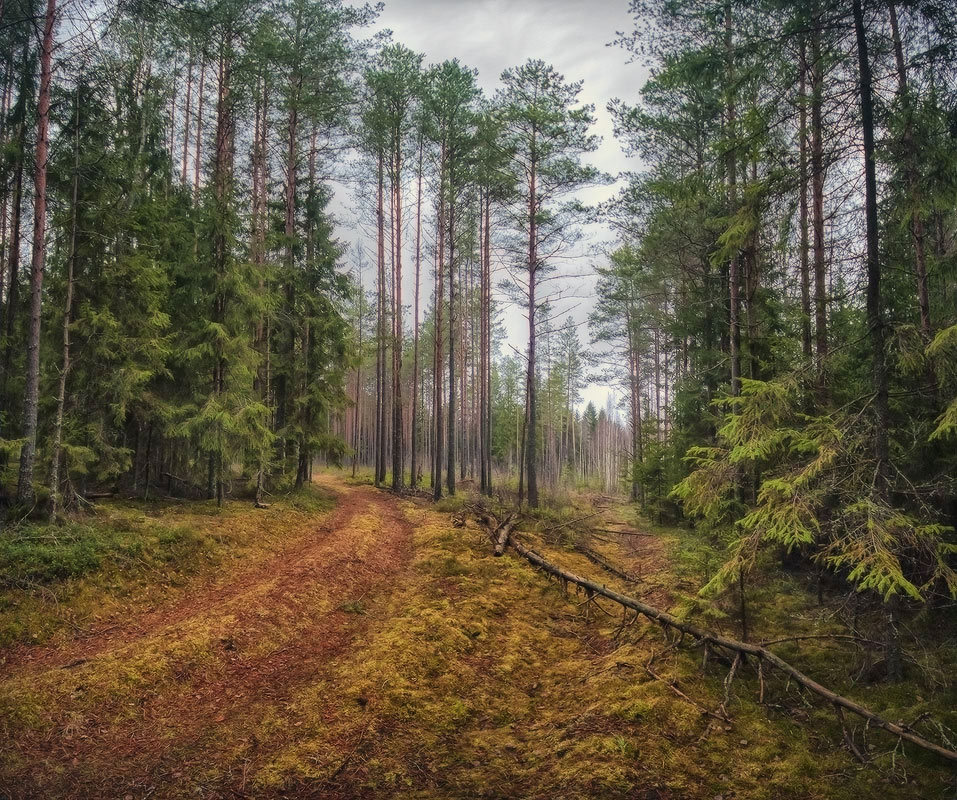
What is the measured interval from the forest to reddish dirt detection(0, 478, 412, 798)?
5cm

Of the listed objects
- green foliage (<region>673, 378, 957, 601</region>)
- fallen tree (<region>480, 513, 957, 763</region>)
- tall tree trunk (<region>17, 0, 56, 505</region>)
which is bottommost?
fallen tree (<region>480, 513, 957, 763</region>)

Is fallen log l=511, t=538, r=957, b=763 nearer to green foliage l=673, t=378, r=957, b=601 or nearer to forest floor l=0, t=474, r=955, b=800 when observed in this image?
forest floor l=0, t=474, r=955, b=800

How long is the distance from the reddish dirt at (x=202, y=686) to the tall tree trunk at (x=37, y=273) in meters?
3.98

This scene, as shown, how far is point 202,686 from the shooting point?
5.62 meters

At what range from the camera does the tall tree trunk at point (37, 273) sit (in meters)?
8.52

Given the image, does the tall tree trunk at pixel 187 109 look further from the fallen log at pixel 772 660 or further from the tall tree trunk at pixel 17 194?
the fallen log at pixel 772 660

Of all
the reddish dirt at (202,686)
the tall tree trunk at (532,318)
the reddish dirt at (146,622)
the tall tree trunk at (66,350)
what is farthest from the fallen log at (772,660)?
the tall tree trunk at (66,350)

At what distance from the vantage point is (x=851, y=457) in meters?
5.33

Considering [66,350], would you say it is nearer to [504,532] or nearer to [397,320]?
[504,532]

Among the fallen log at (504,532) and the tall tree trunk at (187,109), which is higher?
the tall tree trunk at (187,109)

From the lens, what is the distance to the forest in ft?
15.7

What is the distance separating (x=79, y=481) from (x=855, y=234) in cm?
1558

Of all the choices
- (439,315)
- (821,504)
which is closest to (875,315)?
(821,504)

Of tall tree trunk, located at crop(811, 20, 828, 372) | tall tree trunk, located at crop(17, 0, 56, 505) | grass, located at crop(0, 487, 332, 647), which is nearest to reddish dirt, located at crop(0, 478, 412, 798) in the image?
grass, located at crop(0, 487, 332, 647)
